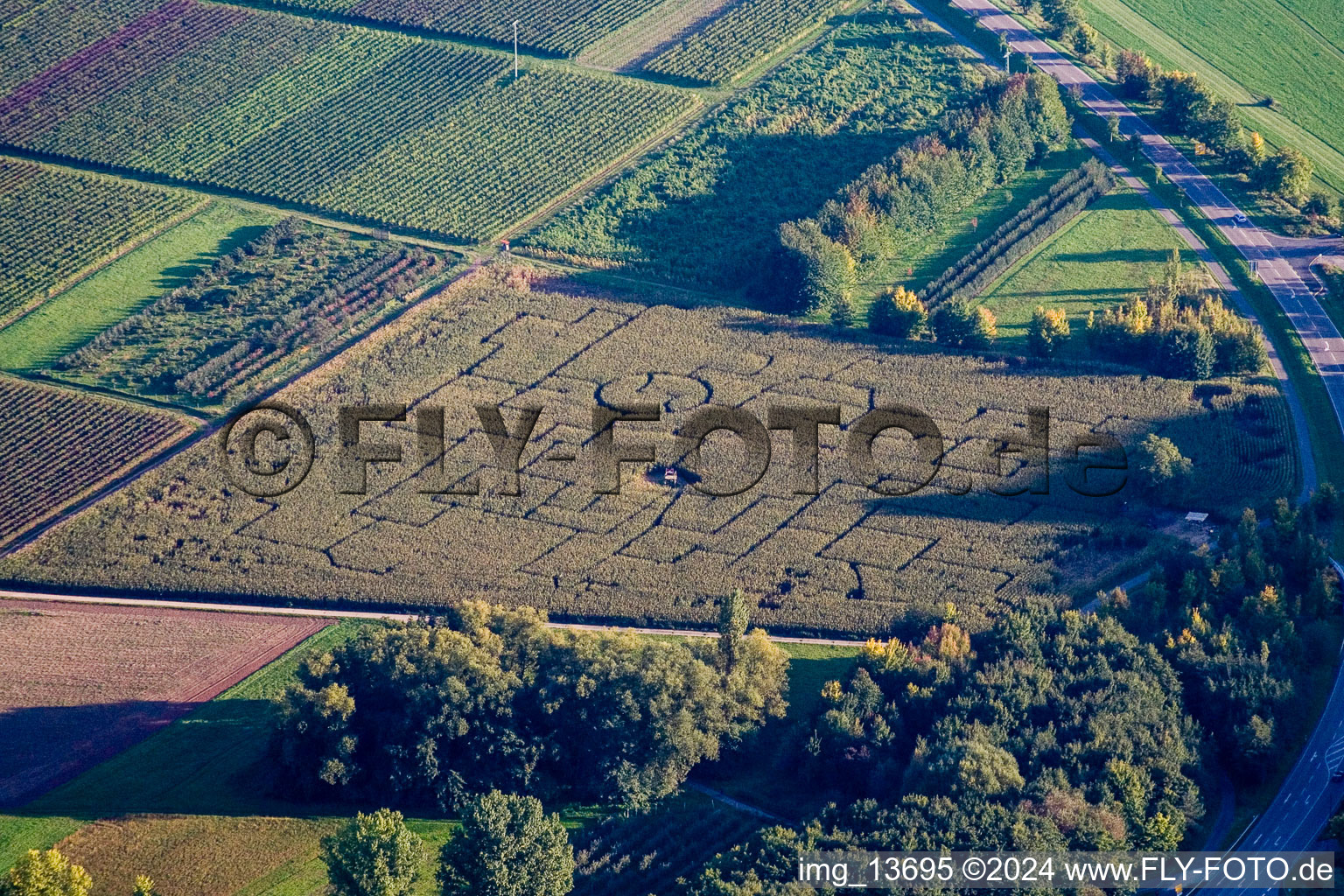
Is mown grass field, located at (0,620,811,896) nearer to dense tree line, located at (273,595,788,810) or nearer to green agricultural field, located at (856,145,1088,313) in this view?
dense tree line, located at (273,595,788,810)

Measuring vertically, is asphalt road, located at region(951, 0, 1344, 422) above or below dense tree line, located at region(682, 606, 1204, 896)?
above

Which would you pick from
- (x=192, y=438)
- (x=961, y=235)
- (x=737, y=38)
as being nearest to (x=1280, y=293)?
(x=961, y=235)

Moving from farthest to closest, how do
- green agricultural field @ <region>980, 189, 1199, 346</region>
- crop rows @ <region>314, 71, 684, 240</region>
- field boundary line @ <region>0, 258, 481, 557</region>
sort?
crop rows @ <region>314, 71, 684, 240</region> < green agricultural field @ <region>980, 189, 1199, 346</region> < field boundary line @ <region>0, 258, 481, 557</region>

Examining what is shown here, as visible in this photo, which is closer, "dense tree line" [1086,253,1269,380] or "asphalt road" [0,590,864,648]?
"asphalt road" [0,590,864,648]

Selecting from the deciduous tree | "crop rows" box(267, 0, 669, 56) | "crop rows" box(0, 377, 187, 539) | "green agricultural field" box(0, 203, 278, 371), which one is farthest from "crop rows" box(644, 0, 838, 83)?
the deciduous tree

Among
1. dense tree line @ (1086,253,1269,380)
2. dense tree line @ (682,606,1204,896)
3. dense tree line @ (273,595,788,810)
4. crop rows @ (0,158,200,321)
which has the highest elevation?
crop rows @ (0,158,200,321)

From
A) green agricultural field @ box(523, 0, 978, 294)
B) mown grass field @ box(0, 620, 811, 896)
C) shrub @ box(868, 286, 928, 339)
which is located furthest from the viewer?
green agricultural field @ box(523, 0, 978, 294)
